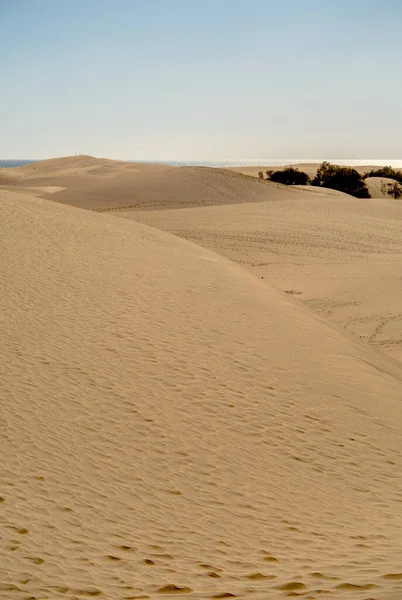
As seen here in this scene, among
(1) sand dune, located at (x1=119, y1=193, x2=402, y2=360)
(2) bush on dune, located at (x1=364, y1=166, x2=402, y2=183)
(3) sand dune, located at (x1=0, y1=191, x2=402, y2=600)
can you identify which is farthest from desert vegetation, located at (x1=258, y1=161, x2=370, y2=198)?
(3) sand dune, located at (x1=0, y1=191, x2=402, y2=600)

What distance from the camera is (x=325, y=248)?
2278cm

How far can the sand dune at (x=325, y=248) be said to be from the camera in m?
16.1

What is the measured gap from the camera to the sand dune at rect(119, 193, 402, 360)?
52.7 feet

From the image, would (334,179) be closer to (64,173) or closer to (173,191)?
(173,191)

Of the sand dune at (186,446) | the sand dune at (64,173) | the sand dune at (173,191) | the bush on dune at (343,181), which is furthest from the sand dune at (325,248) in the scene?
the bush on dune at (343,181)

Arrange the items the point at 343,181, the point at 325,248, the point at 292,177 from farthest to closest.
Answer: the point at 292,177 → the point at 343,181 → the point at 325,248

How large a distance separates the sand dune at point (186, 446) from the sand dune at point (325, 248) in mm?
4132

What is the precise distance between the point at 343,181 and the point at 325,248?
88.7 feet

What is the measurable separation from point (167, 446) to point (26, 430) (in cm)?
125

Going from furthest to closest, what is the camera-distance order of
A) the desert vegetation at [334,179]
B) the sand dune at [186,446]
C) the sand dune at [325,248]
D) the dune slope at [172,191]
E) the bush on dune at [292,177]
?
the bush on dune at [292,177] < the desert vegetation at [334,179] < the dune slope at [172,191] < the sand dune at [325,248] < the sand dune at [186,446]

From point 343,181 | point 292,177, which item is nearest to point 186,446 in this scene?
point 343,181

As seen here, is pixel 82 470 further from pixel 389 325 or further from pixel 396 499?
pixel 389 325

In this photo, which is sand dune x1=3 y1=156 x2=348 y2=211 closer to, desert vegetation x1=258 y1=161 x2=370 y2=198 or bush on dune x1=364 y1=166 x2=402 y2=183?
desert vegetation x1=258 y1=161 x2=370 y2=198

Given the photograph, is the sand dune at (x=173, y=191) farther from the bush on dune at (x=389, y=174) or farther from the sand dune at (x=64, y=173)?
the bush on dune at (x=389, y=174)
